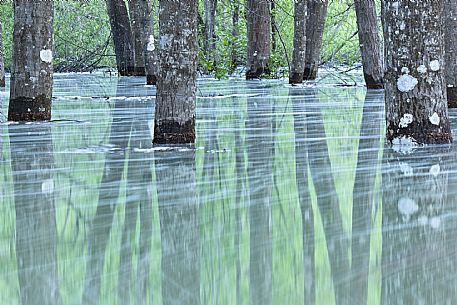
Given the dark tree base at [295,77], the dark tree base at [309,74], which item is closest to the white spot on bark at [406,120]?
the dark tree base at [295,77]

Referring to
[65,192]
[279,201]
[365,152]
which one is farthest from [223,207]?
[365,152]

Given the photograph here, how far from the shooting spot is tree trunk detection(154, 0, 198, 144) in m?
8.87

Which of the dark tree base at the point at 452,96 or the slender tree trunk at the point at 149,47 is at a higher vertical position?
the slender tree trunk at the point at 149,47

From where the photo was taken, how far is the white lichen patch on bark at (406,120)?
29.2ft

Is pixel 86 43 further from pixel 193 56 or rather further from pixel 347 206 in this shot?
pixel 347 206

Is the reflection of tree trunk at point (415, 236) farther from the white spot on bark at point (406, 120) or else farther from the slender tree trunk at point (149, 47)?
the slender tree trunk at point (149, 47)

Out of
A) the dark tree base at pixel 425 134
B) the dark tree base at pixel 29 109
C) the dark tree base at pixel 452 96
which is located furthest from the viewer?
the dark tree base at pixel 452 96

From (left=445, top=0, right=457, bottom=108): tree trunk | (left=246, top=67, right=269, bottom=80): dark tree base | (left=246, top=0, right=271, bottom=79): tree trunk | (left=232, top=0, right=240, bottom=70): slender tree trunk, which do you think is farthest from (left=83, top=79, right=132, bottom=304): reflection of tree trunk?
(left=232, top=0, right=240, bottom=70): slender tree trunk

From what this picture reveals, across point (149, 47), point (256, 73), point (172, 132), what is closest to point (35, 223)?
point (172, 132)

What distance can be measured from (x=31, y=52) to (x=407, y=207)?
6.94m

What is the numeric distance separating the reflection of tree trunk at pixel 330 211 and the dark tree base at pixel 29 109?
361 cm

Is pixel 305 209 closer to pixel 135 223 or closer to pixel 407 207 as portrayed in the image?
pixel 407 207

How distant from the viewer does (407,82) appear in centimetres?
884

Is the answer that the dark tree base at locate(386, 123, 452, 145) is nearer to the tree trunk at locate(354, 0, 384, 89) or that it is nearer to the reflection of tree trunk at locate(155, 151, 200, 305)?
the reflection of tree trunk at locate(155, 151, 200, 305)
